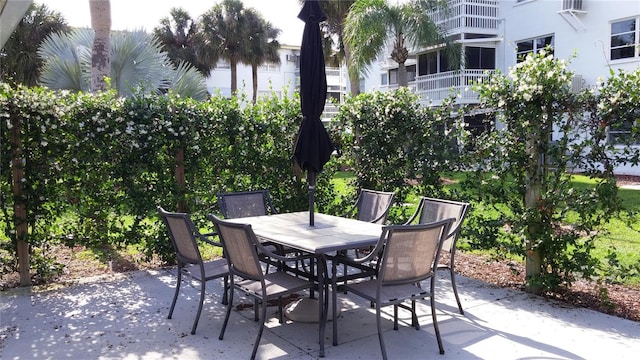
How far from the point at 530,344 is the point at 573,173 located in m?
1.87

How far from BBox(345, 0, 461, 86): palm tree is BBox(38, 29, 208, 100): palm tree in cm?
769

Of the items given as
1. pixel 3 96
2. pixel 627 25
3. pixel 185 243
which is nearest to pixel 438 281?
pixel 185 243

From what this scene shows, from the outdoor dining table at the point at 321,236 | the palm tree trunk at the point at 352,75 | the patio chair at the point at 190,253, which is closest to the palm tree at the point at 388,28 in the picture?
the palm tree trunk at the point at 352,75

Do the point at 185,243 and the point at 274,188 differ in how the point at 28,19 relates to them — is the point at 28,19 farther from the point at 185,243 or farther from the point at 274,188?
the point at 185,243

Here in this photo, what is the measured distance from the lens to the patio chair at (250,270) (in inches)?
140

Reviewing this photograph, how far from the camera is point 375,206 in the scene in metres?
5.82

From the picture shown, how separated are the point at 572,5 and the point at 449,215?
16.5 m

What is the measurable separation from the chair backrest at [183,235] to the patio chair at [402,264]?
4.21 ft

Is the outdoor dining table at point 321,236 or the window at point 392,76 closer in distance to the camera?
the outdoor dining table at point 321,236

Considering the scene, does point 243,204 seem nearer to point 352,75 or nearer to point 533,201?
point 533,201

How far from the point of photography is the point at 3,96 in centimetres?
492

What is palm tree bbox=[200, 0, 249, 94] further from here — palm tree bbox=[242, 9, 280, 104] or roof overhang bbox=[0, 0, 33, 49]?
roof overhang bbox=[0, 0, 33, 49]

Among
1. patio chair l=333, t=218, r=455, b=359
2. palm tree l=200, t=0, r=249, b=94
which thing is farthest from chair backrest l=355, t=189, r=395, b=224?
palm tree l=200, t=0, r=249, b=94

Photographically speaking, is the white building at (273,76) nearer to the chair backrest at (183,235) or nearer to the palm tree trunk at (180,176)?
the palm tree trunk at (180,176)
